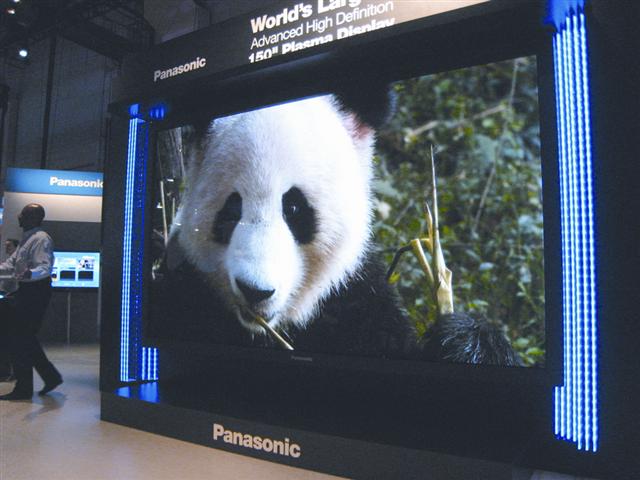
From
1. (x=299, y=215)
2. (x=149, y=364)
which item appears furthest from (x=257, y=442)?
(x=149, y=364)

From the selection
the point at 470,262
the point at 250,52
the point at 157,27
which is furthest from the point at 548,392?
the point at 157,27

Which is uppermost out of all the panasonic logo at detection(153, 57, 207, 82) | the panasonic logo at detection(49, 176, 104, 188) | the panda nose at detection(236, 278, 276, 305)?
the panasonic logo at detection(49, 176, 104, 188)

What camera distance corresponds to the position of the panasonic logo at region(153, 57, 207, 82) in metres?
3.49

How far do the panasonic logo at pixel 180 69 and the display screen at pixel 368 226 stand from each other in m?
0.37

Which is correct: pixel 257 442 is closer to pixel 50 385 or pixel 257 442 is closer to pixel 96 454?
pixel 96 454

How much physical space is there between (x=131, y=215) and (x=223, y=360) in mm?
1201

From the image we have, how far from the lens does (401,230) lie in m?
2.83

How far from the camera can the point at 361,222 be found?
9.73ft

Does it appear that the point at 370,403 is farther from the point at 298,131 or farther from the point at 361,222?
the point at 298,131

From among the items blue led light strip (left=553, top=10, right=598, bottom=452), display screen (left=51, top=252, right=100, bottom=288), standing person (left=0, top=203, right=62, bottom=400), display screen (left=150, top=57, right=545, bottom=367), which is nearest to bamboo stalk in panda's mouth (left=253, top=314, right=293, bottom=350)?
display screen (left=150, top=57, right=545, bottom=367)

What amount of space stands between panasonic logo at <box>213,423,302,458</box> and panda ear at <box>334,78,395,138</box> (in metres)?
1.63

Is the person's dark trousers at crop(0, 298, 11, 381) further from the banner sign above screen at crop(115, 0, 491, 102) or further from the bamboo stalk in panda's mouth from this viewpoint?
the bamboo stalk in panda's mouth

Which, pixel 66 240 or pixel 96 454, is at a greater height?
pixel 66 240

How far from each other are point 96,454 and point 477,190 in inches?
92.1
